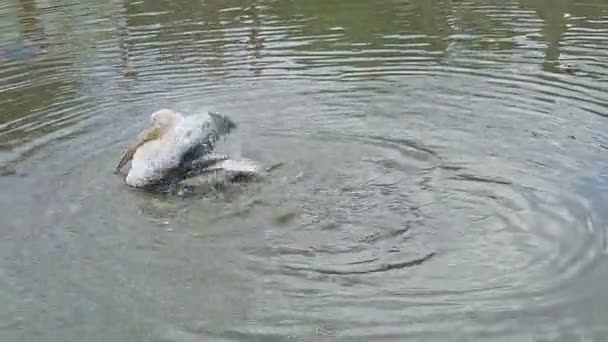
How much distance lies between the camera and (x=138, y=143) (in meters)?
8.37

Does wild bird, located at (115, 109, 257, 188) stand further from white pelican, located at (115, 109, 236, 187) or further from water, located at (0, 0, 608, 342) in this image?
water, located at (0, 0, 608, 342)

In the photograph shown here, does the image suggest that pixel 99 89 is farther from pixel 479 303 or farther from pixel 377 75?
pixel 479 303

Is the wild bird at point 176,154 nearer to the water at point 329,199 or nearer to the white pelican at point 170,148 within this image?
the white pelican at point 170,148

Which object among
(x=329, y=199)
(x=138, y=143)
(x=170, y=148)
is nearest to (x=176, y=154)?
(x=170, y=148)

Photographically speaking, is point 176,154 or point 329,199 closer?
point 329,199

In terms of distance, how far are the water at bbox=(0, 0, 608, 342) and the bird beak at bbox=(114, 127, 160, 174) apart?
11cm

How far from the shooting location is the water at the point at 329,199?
226 inches

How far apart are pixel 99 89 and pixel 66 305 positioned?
5.68m

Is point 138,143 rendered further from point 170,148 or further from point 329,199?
point 329,199

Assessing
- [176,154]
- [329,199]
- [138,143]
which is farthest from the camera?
[138,143]

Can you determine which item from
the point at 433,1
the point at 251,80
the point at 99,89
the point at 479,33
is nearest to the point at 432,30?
the point at 479,33

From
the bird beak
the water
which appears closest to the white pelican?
the bird beak

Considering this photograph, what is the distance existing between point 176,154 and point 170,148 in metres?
0.09

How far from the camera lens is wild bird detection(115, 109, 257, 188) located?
782cm
